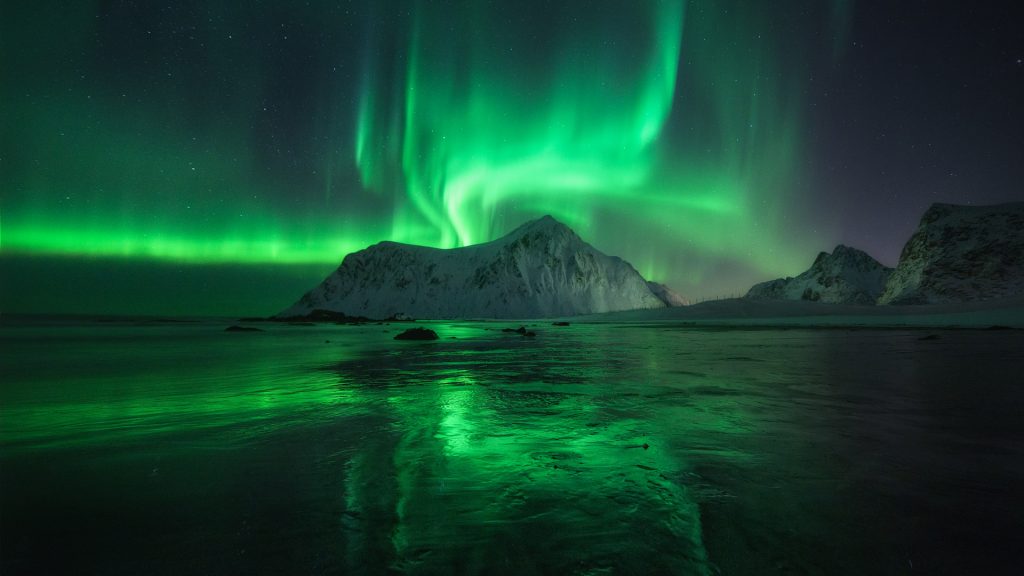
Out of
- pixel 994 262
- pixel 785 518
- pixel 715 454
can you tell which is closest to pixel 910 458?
pixel 715 454

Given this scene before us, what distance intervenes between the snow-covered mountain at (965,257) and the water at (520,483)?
14510 centimetres

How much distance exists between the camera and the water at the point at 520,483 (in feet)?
9.98

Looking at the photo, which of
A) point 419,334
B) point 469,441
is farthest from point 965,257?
point 469,441

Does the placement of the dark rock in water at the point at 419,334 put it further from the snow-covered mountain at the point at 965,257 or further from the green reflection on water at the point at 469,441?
the snow-covered mountain at the point at 965,257

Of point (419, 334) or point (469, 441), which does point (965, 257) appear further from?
point (469, 441)

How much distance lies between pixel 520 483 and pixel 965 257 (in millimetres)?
166105

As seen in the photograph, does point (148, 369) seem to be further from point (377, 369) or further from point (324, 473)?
point (324, 473)

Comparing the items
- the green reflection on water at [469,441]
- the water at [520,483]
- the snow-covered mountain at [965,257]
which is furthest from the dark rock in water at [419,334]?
the snow-covered mountain at [965,257]

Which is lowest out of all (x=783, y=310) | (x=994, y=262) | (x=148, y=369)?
(x=148, y=369)

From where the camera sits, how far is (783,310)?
73312 mm

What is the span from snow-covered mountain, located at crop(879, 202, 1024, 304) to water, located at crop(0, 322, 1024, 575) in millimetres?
145098

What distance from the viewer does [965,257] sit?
119750 mm

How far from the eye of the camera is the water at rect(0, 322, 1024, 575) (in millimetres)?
3043

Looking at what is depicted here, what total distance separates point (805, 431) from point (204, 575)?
7.06 metres
